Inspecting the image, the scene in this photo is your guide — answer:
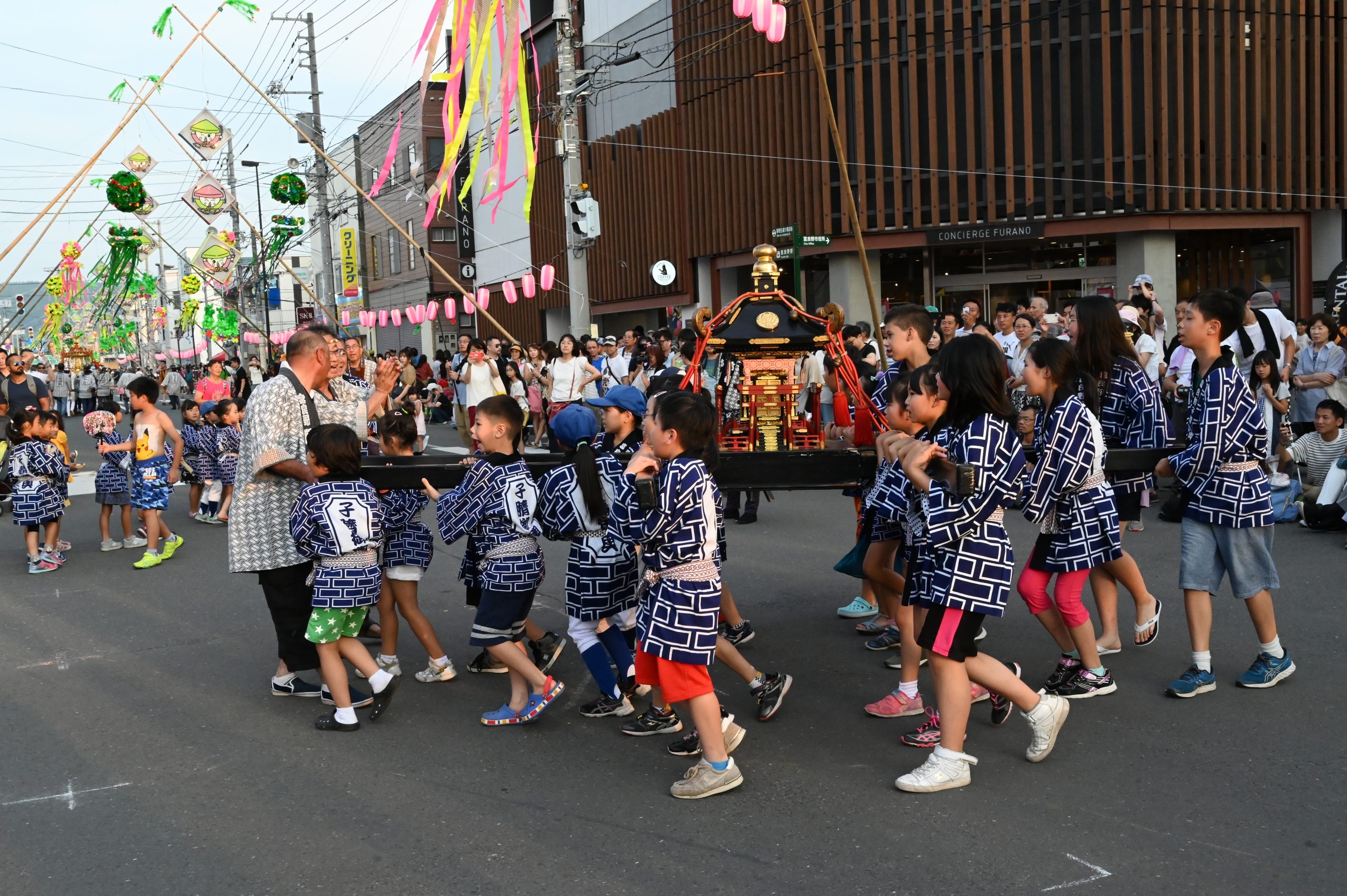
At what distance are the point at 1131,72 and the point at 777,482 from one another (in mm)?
15333

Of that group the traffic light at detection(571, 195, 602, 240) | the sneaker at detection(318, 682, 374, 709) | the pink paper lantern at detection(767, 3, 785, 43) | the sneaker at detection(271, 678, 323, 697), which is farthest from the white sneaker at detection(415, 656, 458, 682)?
the traffic light at detection(571, 195, 602, 240)

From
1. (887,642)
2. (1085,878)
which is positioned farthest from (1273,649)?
(1085,878)

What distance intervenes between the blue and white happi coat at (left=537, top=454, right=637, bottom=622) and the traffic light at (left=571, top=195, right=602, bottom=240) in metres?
10.8

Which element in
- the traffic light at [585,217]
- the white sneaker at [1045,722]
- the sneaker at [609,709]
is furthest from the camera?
the traffic light at [585,217]

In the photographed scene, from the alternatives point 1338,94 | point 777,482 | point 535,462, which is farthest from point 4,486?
point 1338,94

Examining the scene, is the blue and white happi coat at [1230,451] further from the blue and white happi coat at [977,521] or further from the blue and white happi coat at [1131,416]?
the blue and white happi coat at [977,521]

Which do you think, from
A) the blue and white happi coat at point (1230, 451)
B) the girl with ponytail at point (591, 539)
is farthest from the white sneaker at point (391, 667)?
the blue and white happi coat at point (1230, 451)

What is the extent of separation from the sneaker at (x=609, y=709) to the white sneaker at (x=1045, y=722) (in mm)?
1721

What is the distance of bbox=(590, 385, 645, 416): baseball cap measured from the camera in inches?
191

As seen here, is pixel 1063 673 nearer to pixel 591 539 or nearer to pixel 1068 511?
pixel 1068 511

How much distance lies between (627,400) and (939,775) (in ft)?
6.42

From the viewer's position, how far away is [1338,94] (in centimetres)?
1775

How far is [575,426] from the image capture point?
467 centimetres

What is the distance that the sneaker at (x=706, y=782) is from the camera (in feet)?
13.3
